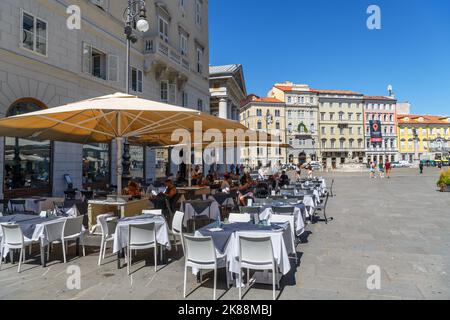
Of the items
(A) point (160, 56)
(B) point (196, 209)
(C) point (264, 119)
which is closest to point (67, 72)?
(A) point (160, 56)

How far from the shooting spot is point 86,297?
416 cm

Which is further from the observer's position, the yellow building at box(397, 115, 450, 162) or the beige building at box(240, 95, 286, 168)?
the yellow building at box(397, 115, 450, 162)

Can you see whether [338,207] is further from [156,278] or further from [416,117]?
[416,117]

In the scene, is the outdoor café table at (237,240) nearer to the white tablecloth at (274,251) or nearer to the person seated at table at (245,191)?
the white tablecloth at (274,251)

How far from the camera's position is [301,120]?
78.4 m

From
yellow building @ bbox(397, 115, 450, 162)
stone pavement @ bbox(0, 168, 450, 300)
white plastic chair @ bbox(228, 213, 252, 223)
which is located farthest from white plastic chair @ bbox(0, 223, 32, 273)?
yellow building @ bbox(397, 115, 450, 162)

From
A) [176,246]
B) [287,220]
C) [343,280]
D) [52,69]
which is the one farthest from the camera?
[52,69]

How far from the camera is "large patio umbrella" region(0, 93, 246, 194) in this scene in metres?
5.98

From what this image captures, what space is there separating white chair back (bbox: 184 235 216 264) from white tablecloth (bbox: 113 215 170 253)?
135 centimetres

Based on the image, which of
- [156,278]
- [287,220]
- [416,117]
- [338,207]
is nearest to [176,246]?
[156,278]

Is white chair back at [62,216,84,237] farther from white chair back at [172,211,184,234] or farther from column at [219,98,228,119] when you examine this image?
column at [219,98,228,119]
